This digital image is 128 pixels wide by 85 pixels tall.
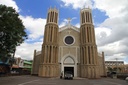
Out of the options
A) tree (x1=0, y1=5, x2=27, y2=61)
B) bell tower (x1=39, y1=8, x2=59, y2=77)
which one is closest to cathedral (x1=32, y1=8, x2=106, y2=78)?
bell tower (x1=39, y1=8, x2=59, y2=77)

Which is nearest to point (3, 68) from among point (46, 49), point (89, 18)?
point (46, 49)

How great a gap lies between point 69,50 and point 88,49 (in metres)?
5.13

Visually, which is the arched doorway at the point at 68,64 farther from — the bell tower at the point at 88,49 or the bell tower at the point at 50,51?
the bell tower at the point at 88,49

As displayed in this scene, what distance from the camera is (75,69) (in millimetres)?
30859

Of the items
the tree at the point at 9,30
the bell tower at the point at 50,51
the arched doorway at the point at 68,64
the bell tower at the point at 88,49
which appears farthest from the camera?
the arched doorway at the point at 68,64

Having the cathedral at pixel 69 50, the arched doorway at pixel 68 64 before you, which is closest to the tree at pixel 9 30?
the cathedral at pixel 69 50

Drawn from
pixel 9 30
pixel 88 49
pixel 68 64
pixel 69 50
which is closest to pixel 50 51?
pixel 69 50

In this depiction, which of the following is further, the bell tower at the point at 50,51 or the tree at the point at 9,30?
the bell tower at the point at 50,51

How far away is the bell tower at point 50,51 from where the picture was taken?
28.5 metres

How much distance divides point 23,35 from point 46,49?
44.2 ft

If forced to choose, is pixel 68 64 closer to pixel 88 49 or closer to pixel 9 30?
pixel 88 49

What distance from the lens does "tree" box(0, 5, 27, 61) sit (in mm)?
14141

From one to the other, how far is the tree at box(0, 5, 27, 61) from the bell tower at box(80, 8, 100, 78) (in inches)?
697

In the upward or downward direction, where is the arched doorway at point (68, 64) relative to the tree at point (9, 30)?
downward
